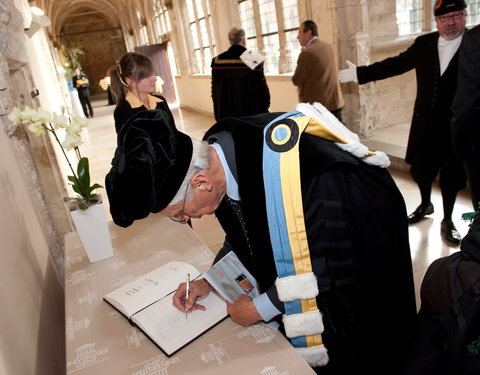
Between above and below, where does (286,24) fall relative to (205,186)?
above

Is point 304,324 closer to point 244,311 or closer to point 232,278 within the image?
point 244,311

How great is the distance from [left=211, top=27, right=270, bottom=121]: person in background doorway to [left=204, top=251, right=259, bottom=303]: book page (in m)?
3.69

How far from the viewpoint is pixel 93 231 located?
186cm

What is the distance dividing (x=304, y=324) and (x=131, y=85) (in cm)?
215

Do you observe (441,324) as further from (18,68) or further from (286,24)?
(286,24)

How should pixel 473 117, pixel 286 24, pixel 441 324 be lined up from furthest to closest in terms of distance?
1. pixel 286 24
2. pixel 473 117
3. pixel 441 324

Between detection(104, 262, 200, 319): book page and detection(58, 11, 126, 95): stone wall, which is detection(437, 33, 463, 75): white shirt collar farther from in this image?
detection(58, 11, 126, 95): stone wall

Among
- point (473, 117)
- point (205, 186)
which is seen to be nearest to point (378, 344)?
point (205, 186)

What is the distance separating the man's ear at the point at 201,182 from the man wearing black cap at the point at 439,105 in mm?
2644

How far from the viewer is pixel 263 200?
119 cm

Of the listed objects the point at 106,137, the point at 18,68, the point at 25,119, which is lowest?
the point at 106,137

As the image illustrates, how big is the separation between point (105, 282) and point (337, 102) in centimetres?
401

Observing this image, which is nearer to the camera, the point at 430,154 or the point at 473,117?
the point at 473,117

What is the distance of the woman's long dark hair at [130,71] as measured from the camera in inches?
105
